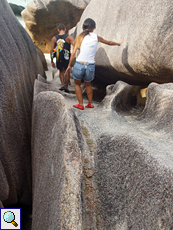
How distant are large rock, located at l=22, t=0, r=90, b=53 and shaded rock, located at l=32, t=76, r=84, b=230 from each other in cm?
Result: 856

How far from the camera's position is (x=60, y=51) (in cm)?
342

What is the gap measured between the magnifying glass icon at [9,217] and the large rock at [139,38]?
2388mm

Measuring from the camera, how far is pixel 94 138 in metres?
1.64

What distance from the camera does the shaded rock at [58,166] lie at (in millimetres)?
892

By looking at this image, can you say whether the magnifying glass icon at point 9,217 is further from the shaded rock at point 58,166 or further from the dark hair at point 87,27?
the dark hair at point 87,27

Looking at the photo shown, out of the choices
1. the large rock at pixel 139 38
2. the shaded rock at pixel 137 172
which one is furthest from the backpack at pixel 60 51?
the shaded rock at pixel 137 172

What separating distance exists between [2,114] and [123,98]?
1.83 meters

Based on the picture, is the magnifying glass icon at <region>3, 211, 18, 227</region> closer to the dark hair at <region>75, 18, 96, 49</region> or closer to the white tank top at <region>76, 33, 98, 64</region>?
the white tank top at <region>76, 33, 98, 64</region>

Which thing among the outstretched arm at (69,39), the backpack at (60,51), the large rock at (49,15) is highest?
the large rock at (49,15)

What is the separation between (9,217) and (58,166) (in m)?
0.97

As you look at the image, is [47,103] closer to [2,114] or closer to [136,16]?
[2,114]

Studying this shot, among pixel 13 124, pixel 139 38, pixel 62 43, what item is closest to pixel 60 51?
pixel 62 43

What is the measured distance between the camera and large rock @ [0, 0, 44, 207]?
161 cm

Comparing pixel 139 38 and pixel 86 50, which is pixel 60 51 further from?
pixel 139 38
